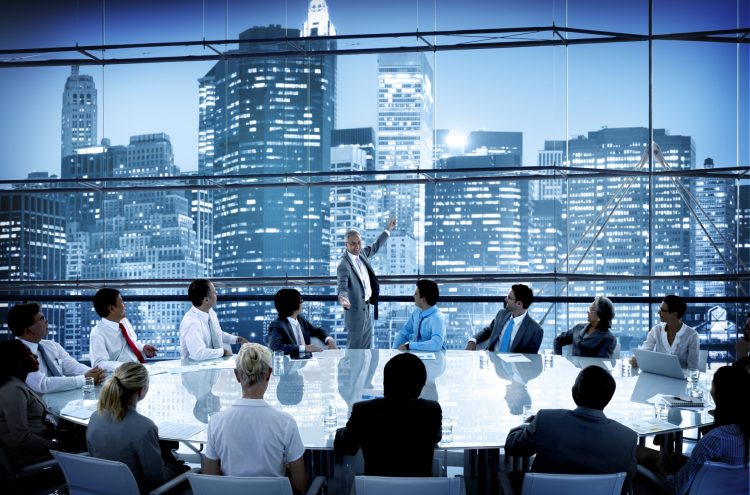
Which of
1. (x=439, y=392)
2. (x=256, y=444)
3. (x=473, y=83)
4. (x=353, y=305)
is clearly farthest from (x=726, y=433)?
(x=473, y=83)

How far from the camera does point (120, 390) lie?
2184mm

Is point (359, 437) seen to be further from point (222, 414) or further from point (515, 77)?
point (515, 77)

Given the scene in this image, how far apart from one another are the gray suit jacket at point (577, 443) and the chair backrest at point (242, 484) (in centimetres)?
66

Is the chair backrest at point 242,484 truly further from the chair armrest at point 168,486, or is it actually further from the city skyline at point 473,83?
the city skyline at point 473,83

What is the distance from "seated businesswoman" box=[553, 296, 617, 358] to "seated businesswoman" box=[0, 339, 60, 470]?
2542mm

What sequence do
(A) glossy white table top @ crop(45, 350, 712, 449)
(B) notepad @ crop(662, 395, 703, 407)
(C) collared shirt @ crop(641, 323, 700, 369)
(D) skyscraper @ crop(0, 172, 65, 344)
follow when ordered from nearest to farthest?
(A) glossy white table top @ crop(45, 350, 712, 449) → (B) notepad @ crop(662, 395, 703, 407) → (C) collared shirt @ crop(641, 323, 700, 369) → (D) skyscraper @ crop(0, 172, 65, 344)

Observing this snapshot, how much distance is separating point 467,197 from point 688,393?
5576 mm

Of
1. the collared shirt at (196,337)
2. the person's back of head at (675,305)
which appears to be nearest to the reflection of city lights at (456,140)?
the person's back of head at (675,305)

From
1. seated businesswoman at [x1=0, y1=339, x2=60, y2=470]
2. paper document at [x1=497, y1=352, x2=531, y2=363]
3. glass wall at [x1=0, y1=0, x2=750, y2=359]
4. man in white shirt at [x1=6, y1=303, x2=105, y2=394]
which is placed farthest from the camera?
glass wall at [x1=0, y1=0, x2=750, y2=359]

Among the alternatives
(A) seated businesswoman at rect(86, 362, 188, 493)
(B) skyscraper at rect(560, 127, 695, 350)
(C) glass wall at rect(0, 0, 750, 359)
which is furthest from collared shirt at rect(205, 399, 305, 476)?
(B) skyscraper at rect(560, 127, 695, 350)

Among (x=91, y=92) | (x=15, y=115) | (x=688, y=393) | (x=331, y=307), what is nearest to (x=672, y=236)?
(x=331, y=307)

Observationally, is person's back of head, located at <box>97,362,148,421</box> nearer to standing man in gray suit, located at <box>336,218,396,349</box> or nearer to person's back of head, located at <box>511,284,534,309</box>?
person's back of head, located at <box>511,284,534,309</box>

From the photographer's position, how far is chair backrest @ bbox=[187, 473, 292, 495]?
6.01 feet

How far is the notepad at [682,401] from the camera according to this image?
2617 millimetres
